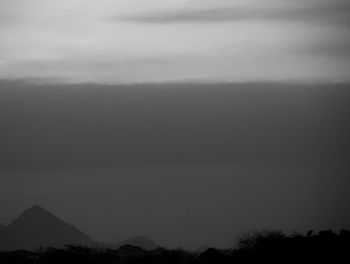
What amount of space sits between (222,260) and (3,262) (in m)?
22.3

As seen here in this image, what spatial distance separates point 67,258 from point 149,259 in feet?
27.6

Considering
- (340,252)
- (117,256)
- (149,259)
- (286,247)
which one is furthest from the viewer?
(117,256)

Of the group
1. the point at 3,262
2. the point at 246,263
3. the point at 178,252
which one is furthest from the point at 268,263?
the point at 3,262

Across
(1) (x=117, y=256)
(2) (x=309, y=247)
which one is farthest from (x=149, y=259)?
(2) (x=309, y=247)

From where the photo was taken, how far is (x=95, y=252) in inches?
3829

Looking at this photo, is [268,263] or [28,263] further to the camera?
[28,263]

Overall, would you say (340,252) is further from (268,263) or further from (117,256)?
(117,256)

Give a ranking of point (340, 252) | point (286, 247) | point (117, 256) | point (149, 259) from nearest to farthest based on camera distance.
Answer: point (340, 252)
point (286, 247)
point (149, 259)
point (117, 256)

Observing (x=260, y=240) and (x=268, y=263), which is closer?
(x=268, y=263)

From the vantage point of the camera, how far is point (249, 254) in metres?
82.9

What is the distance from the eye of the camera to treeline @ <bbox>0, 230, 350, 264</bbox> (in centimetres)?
7675

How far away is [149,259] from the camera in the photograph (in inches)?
3477

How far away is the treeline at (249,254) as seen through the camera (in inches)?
3022

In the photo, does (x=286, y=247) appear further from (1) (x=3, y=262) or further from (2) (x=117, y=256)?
(1) (x=3, y=262)
